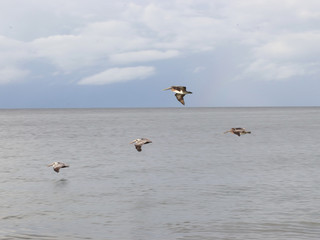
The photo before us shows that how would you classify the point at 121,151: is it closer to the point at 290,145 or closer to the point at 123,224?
the point at 290,145

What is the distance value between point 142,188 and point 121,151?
3377 cm

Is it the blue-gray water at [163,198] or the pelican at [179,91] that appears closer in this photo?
the pelican at [179,91]

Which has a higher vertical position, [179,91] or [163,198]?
[179,91]

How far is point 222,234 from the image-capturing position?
2434 cm

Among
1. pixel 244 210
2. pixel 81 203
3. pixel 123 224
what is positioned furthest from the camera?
pixel 81 203

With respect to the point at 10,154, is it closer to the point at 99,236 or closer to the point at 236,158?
the point at 236,158

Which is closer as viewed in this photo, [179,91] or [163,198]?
[179,91]

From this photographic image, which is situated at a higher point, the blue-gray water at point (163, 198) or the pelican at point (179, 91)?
the pelican at point (179, 91)

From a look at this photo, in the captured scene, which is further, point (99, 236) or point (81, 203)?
point (81, 203)

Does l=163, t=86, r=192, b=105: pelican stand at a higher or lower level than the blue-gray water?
A: higher

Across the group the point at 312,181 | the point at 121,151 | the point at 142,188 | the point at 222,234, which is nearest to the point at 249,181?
the point at 312,181

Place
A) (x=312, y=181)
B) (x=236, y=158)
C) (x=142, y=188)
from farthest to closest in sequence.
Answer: (x=236, y=158) → (x=312, y=181) → (x=142, y=188)

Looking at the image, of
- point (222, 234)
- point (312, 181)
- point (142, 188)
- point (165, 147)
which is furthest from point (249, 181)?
point (165, 147)

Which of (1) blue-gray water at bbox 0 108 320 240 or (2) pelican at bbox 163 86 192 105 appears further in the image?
(1) blue-gray water at bbox 0 108 320 240
